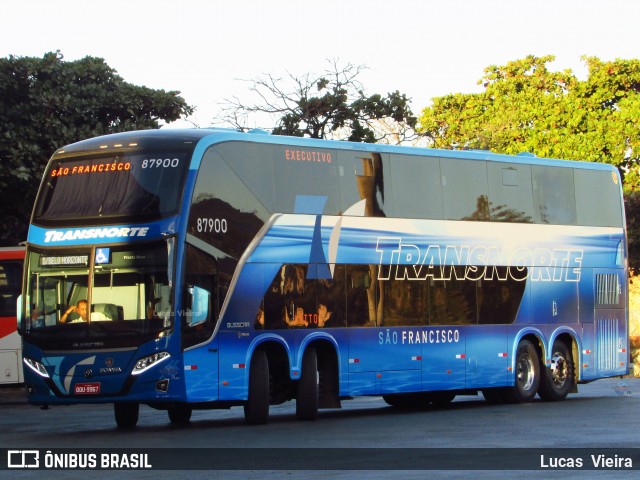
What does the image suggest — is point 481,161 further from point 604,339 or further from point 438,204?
point 604,339

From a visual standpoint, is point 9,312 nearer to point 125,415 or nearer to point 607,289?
point 125,415

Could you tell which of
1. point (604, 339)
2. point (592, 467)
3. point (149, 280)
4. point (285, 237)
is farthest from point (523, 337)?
point (592, 467)

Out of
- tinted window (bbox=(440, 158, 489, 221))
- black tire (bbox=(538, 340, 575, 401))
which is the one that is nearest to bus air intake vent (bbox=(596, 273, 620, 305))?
black tire (bbox=(538, 340, 575, 401))

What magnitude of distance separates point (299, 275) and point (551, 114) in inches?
1459

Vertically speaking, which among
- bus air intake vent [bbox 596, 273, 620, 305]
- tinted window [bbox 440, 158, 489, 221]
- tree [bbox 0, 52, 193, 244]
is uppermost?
tree [bbox 0, 52, 193, 244]

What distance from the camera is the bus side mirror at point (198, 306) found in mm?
18016

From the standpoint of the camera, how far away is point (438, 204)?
22016mm

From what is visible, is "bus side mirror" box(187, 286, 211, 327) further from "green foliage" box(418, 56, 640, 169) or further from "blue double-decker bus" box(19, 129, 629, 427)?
"green foliage" box(418, 56, 640, 169)

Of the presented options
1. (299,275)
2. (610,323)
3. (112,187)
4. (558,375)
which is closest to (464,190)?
(299,275)

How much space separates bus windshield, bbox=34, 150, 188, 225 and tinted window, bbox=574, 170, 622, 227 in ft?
31.4

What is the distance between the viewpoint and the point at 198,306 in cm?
1811

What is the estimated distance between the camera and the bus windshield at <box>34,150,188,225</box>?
58.9 ft

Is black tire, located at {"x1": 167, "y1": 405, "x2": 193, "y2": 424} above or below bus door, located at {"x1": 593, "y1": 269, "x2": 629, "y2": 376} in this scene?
below

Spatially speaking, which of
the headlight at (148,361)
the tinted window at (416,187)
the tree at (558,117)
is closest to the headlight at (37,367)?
the headlight at (148,361)
